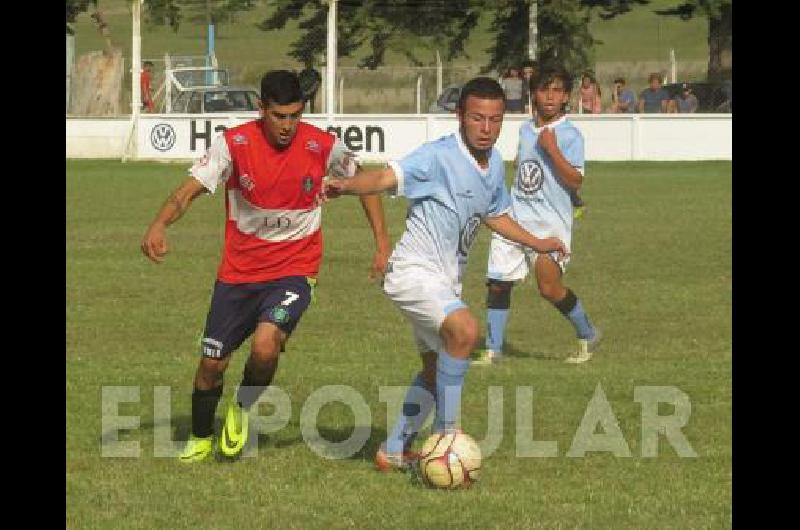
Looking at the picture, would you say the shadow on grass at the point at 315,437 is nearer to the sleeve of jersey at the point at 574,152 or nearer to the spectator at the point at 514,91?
the sleeve of jersey at the point at 574,152

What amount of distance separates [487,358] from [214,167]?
4091 mm

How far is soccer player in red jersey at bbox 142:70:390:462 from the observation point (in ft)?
31.1

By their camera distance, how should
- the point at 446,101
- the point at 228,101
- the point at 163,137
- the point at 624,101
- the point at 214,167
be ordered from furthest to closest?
the point at 446,101 < the point at 624,101 < the point at 228,101 < the point at 163,137 < the point at 214,167

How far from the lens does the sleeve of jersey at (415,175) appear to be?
29.8 ft

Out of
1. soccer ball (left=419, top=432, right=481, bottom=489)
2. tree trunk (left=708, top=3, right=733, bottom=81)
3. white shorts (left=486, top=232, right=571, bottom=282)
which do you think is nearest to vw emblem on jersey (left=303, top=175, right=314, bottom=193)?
soccer ball (left=419, top=432, right=481, bottom=489)

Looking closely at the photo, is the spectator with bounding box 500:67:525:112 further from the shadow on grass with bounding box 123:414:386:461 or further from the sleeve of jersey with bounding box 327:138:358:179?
the sleeve of jersey with bounding box 327:138:358:179

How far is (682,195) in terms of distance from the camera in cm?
3020

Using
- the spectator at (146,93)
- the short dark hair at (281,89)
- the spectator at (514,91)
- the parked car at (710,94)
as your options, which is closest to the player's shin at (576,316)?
the short dark hair at (281,89)

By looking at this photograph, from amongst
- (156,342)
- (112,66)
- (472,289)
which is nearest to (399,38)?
(112,66)

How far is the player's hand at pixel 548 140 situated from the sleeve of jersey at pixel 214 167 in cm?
395

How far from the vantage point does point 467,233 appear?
370 inches

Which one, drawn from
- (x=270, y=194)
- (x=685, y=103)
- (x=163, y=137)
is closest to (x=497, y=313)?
(x=270, y=194)

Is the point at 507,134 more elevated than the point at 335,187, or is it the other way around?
the point at 507,134

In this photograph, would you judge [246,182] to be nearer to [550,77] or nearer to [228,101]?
[550,77]
